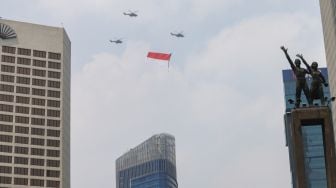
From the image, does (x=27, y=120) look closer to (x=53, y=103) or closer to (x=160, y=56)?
(x=53, y=103)

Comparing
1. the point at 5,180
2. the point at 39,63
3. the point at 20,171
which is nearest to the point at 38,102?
the point at 39,63

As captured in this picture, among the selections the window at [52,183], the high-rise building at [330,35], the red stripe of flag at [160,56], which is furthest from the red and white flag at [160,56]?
the window at [52,183]

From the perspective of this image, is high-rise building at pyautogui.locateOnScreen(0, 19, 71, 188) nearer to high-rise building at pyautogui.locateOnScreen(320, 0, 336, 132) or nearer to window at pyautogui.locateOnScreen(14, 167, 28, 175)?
window at pyautogui.locateOnScreen(14, 167, 28, 175)

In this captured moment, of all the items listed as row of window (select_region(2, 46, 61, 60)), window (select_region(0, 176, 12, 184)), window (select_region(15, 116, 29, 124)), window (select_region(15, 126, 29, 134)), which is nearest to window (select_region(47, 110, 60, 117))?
window (select_region(15, 116, 29, 124))

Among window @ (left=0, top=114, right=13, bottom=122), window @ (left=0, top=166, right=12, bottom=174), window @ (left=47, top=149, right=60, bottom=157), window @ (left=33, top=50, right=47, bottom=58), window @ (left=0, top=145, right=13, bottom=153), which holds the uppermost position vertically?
window @ (left=33, top=50, right=47, bottom=58)

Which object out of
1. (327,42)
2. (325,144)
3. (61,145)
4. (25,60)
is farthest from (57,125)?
(325,144)
